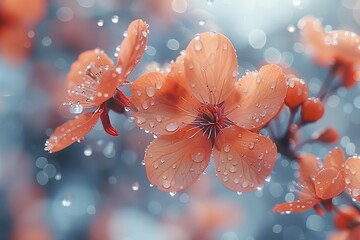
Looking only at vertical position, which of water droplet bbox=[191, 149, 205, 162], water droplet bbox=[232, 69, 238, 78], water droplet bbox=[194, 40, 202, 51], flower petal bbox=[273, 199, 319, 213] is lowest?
flower petal bbox=[273, 199, 319, 213]

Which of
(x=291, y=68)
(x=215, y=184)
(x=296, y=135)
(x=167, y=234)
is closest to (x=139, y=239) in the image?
(x=167, y=234)

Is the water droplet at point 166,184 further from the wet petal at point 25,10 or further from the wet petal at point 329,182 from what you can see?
the wet petal at point 25,10

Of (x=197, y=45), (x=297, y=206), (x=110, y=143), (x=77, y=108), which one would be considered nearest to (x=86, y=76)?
(x=77, y=108)

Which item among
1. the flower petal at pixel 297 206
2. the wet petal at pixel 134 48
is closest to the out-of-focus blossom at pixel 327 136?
the flower petal at pixel 297 206

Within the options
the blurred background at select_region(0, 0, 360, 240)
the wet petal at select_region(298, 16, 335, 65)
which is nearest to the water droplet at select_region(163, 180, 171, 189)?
the wet petal at select_region(298, 16, 335, 65)

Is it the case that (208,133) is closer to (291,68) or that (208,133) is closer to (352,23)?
(291,68)

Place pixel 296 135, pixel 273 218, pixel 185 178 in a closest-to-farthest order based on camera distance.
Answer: pixel 185 178, pixel 296 135, pixel 273 218

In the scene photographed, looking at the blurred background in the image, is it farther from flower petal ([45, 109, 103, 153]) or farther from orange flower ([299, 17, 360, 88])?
flower petal ([45, 109, 103, 153])

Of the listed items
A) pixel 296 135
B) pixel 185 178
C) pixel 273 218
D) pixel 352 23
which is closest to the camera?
pixel 185 178
